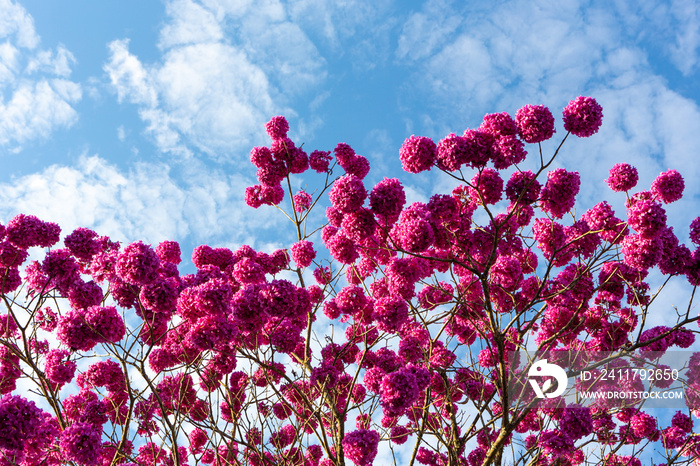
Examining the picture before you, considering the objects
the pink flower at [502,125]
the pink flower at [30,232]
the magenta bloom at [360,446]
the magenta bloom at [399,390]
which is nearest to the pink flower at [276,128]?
the pink flower at [30,232]

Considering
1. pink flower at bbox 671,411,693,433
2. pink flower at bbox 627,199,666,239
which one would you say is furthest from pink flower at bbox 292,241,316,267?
pink flower at bbox 671,411,693,433

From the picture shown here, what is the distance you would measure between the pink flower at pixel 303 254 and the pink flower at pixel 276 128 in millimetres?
2518

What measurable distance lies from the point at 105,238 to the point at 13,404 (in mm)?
2731

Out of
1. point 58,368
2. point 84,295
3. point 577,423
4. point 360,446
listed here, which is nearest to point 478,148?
point 360,446

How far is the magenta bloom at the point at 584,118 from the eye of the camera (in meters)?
6.06

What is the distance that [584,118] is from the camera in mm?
6055

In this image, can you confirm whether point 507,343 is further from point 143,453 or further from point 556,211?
point 143,453

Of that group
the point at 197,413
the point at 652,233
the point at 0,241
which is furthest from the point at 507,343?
the point at 0,241

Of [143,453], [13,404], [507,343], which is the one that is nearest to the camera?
[13,404]

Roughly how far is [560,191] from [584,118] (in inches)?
37.9

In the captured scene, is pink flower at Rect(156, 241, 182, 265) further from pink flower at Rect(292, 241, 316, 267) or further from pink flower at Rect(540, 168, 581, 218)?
pink flower at Rect(540, 168, 581, 218)

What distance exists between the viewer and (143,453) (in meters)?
7.82

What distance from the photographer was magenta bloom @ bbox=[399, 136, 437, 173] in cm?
599

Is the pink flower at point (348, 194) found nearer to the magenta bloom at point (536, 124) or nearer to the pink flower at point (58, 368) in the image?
the magenta bloom at point (536, 124)
